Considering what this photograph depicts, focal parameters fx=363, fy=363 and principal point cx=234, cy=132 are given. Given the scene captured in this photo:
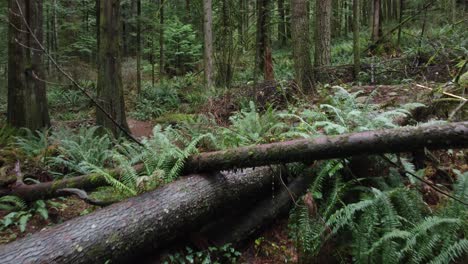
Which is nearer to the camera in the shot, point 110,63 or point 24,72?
point 110,63

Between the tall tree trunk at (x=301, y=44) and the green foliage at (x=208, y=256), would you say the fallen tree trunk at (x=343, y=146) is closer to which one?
the green foliage at (x=208, y=256)

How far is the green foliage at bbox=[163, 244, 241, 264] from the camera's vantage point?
11.6ft

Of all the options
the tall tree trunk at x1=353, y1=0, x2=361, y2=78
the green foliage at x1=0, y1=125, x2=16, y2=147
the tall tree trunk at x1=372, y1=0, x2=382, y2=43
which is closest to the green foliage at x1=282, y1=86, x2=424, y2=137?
the tall tree trunk at x1=353, y1=0, x2=361, y2=78

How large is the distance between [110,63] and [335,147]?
579 centimetres

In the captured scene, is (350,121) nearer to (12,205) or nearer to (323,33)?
(12,205)

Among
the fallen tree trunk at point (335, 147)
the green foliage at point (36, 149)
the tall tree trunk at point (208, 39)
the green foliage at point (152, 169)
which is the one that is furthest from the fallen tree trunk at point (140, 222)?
the tall tree trunk at point (208, 39)

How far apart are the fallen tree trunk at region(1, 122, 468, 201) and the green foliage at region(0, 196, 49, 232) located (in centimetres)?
27

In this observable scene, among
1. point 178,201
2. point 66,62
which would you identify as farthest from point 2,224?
point 66,62

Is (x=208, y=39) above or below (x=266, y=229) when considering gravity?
above

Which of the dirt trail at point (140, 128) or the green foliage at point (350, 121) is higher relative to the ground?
the green foliage at point (350, 121)

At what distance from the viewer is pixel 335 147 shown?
3309 millimetres

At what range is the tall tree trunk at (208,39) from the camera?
1456 cm

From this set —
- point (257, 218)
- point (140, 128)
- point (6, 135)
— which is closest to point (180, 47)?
point (140, 128)

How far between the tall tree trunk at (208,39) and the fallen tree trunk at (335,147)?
35.4ft
